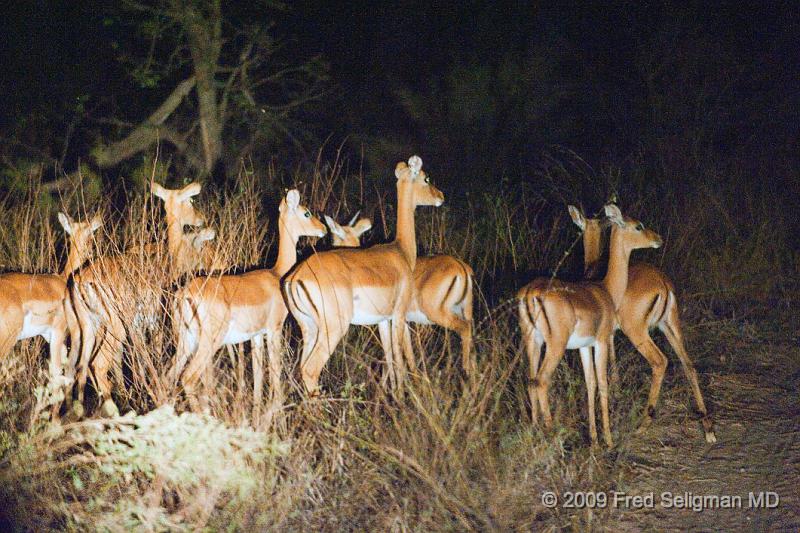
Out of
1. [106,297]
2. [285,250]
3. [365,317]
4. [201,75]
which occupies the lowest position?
[365,317]

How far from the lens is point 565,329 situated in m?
5.57

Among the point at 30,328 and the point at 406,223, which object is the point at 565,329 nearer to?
the point at 406,223

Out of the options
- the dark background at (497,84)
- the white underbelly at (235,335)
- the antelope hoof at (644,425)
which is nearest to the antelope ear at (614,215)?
the antelope hoof at (644,425)

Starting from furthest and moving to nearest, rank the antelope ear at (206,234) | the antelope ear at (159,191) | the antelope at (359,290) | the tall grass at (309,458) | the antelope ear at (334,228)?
the antelope ear at (334,228), the antelope ear at (159,191), the antelope ear at (206,234), the antelope at (359,290), the tall grass at (309,458)

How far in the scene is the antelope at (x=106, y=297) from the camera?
558cm

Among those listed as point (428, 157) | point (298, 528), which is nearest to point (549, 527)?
point (298, 528)

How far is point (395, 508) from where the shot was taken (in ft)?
15.1

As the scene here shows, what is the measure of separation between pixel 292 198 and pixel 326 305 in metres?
0.80

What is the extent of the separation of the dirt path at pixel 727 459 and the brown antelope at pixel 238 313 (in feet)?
6.35

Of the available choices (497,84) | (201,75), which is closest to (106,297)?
(201,75)

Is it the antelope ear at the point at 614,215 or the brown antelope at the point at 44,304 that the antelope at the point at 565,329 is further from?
the brown antelope at the point at 44,304

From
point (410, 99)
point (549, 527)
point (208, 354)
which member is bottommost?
point (549, 527)

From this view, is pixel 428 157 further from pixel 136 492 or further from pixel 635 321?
pixel 136 492

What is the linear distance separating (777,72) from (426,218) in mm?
6830
